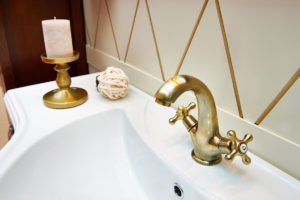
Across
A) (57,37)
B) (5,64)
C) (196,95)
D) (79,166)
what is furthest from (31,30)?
(196,95)

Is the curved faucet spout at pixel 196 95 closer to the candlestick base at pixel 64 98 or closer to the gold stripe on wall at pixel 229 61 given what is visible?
the gold stripe on wall at pixel 229 61

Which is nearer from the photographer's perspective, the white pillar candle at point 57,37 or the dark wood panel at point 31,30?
the white pillar candle at point 57,37

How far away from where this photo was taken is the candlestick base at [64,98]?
0.51 meters

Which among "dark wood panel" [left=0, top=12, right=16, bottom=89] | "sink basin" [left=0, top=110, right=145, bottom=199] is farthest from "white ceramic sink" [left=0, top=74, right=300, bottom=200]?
"dark wood panel" [left=0, top=12, right=16, bottom=89]

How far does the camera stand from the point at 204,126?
1.16ft

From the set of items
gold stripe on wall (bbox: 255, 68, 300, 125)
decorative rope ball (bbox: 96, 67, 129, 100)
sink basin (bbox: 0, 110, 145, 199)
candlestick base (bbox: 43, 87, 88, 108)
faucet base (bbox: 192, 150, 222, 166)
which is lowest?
sink basin (bbox: 0, 110, 145, 199)

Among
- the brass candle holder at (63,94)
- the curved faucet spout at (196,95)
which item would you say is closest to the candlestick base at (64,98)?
the brass candle holder at (63,94)

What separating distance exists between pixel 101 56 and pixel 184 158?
533 millimetres

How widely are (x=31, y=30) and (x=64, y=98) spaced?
40 cm

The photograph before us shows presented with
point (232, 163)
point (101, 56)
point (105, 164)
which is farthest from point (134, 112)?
point (101, 56)

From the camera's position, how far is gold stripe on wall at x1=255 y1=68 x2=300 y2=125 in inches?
12.2

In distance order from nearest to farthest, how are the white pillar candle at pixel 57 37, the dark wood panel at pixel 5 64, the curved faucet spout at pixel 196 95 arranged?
the curved faucet spout at pixel 196 95 < the white pillar candle at pixel 57 37 < the dark wood panel at pixel 5 64

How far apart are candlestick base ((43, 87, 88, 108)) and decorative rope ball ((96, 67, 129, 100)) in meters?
0.06

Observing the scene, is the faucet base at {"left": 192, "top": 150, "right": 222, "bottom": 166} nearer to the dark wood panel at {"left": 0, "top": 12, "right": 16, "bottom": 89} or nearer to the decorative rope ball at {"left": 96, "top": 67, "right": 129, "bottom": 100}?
the decorative rope ball at {"left": 96, "top": 67, "right": 129, "bottom": 100}
